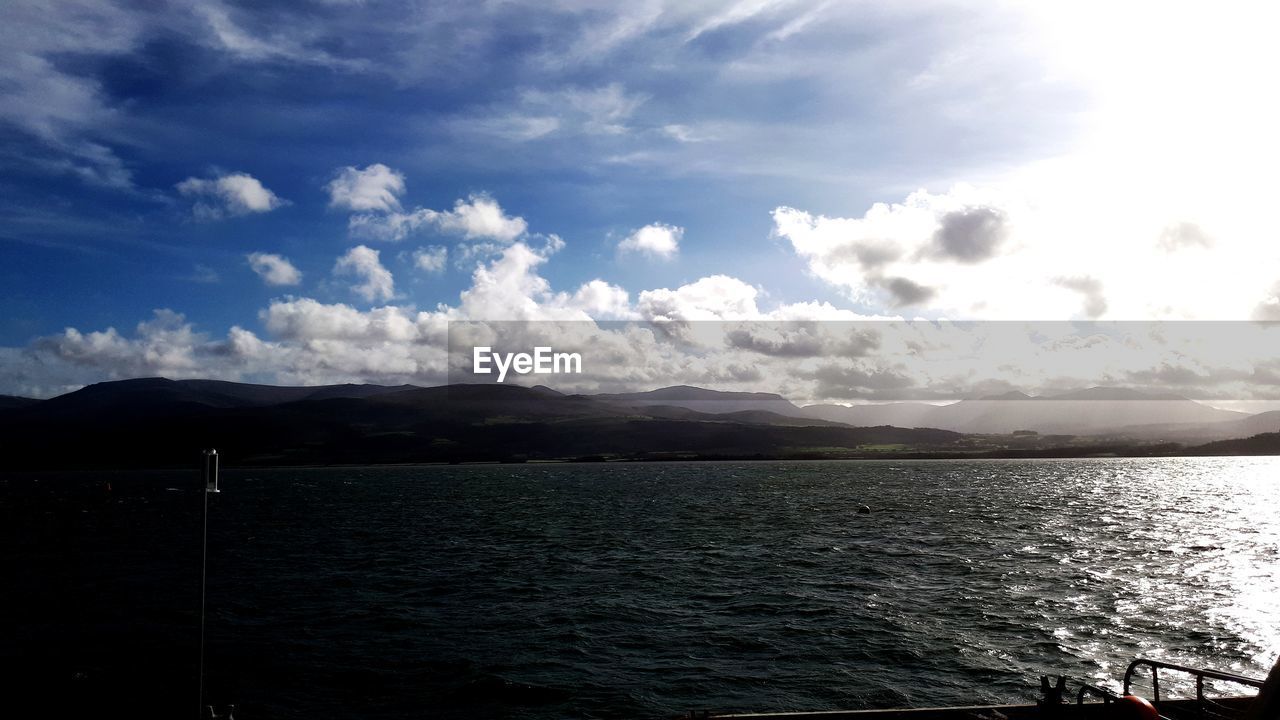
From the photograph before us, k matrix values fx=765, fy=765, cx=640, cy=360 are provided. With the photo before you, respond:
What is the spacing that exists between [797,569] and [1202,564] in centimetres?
3417

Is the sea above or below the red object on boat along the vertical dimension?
below

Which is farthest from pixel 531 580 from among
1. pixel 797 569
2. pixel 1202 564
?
pixel 1202 564

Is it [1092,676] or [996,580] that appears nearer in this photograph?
[1092,676]

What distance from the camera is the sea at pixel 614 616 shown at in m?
29.1

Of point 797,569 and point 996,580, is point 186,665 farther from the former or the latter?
point 996,580

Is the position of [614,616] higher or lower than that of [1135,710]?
lower

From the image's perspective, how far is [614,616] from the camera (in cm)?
4159

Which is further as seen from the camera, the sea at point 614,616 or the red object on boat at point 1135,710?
the sea at point 614,616

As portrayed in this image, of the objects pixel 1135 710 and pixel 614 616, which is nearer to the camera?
pixel 1135 710

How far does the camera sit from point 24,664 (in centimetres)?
3303

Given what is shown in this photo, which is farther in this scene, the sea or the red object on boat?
the sea

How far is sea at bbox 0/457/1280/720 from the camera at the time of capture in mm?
29125

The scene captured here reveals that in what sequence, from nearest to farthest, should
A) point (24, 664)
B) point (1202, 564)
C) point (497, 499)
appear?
point (24, 664)
point (1202, 564)
point (497, 499)

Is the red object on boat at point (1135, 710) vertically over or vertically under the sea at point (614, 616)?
over
